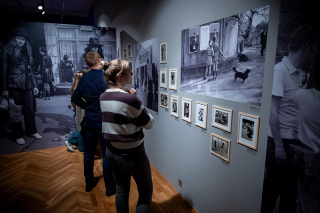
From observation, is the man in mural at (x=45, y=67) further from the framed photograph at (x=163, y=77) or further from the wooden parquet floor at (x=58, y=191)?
the framed photograph at (x=163, y=77)

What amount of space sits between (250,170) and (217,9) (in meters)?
1.34

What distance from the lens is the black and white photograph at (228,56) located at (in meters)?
1.43

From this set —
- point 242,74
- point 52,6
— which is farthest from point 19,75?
point 52,6

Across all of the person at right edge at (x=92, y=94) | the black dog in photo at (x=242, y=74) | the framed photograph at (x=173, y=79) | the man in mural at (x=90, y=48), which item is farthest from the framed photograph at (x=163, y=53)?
the man in mural at (x=90, y=48)

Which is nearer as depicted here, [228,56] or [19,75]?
[228,56]

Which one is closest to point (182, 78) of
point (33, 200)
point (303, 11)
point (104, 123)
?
point (104, 123)

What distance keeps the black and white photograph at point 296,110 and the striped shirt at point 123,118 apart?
2.91 feet

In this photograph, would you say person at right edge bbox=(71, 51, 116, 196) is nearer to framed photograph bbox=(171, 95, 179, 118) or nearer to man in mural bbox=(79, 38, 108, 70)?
framed photograph bbox=(171, 95, 179, 118)

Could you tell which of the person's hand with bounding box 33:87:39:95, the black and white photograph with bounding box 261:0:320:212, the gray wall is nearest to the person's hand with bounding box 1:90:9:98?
the person's hand with bounding box 33:87:39:95

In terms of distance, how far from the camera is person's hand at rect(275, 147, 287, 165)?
51.7 inches

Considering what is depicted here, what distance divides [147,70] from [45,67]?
77.8 inches

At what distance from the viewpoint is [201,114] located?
2072mm

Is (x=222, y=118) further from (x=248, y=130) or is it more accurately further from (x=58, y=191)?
(x=58, y=191)

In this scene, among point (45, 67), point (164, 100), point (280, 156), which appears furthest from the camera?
point (45, 67)
